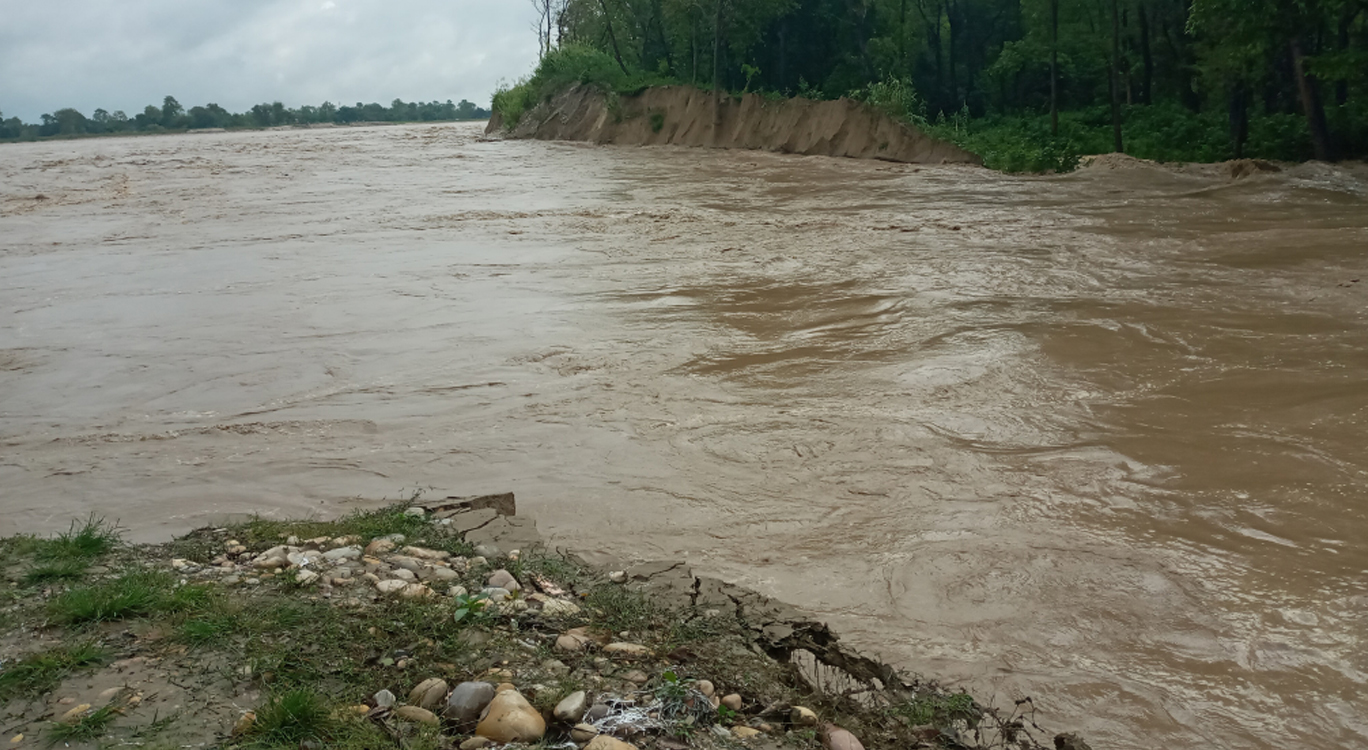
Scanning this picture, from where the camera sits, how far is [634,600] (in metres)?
4.36

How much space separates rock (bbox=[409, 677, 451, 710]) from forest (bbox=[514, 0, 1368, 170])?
1987 centimetres

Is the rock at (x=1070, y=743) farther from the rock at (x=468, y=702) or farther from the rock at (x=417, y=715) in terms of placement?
the rock at (x=417, y=715)

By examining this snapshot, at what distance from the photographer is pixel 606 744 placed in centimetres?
280

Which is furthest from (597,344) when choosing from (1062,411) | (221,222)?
(221,222)

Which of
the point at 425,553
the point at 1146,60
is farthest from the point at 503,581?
the point at 1146,60

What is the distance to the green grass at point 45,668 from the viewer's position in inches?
121

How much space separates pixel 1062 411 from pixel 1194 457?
110 cm

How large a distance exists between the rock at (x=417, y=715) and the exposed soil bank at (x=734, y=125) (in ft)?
91.3

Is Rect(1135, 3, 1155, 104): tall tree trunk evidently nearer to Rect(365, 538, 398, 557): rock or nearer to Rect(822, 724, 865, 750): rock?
Rect(365, 538, 398, 557): rock

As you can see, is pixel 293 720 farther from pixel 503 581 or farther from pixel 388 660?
pixel 503 581

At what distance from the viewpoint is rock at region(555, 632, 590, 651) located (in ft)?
11.7

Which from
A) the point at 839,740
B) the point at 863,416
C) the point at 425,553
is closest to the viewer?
the point at 839,740

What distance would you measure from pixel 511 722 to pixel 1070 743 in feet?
6.46

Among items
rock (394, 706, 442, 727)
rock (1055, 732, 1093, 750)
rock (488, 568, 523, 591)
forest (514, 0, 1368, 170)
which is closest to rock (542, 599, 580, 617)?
rock (488, 568, 523, 591)
